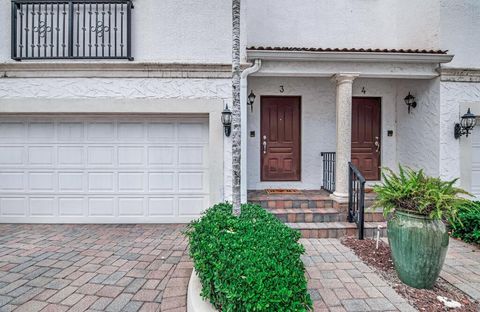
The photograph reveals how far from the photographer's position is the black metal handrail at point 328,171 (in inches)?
231

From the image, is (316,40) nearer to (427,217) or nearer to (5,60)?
(427,217)

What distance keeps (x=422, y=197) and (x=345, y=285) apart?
4.55ft

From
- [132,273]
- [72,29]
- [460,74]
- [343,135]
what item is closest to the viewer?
[132,273]

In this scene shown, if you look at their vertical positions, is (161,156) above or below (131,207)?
above

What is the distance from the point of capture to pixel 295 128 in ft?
21.1

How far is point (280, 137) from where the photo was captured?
21.1ft

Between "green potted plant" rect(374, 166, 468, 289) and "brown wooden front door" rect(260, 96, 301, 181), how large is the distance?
3.33 metres

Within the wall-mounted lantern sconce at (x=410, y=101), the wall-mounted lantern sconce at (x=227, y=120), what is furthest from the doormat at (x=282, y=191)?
the wall-mounted lantern sconce at (x=410, y=101)

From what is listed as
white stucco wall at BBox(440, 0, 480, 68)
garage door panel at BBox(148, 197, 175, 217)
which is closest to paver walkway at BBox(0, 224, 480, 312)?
garage door panel at BBox(148, 197, 175, 217)

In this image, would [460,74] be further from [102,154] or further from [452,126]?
[102,154]

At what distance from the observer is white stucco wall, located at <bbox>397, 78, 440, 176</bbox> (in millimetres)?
5453

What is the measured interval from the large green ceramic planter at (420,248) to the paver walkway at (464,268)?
0.45 meters

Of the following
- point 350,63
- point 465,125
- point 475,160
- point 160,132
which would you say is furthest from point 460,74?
point 160,132

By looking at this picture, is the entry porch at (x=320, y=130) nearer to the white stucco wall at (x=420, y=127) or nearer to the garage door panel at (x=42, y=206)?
the white stucco wall at (x=420, y=127)
